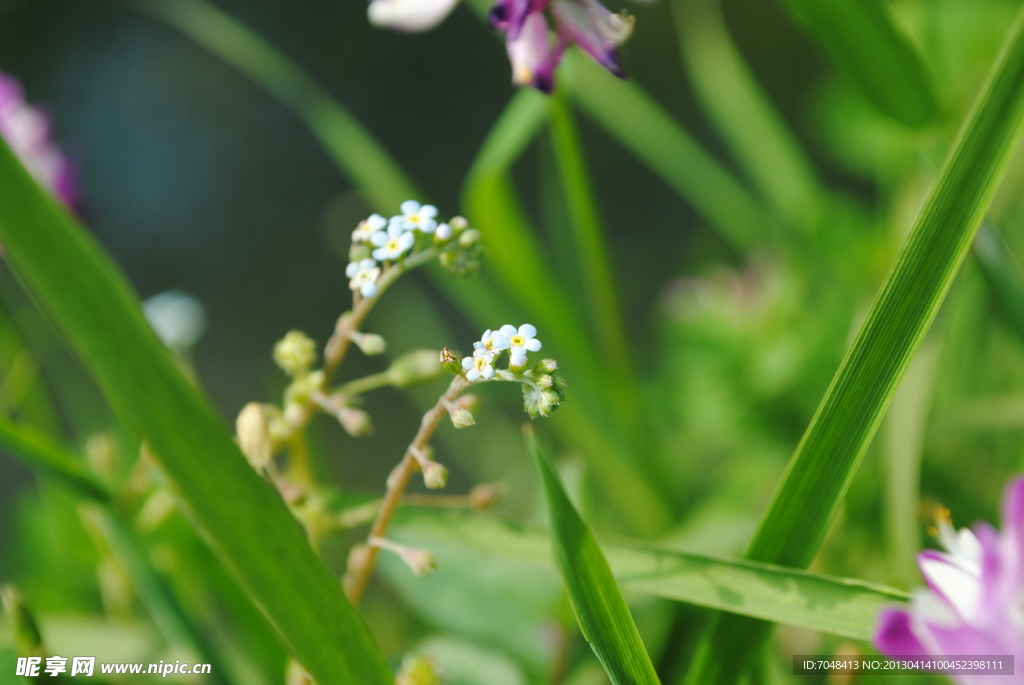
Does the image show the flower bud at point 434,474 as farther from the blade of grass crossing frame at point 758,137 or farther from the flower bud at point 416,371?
A: the blade of grass crossing frame at point 758,137

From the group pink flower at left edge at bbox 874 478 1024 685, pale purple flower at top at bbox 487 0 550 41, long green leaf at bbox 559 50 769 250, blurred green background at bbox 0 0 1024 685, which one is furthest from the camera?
long green leaf at bbox 559 50 769 250

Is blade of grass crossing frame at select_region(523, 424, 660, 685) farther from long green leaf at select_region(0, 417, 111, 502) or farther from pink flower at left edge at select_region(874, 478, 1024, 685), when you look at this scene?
long green leaf at select_region(0, 417, 111, 502)

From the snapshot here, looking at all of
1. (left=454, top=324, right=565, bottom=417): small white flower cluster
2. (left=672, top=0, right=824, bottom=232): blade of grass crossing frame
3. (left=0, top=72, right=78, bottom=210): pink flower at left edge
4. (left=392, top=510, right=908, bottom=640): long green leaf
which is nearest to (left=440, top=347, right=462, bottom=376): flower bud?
(left=454, top=324, right=565, bottom=417): small white flower cluster

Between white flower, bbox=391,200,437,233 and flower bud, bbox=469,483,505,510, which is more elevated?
white flower, bbox=391,200,437,233

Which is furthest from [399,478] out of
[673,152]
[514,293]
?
[673,152]

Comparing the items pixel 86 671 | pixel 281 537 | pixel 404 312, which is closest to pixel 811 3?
pixel 281 537

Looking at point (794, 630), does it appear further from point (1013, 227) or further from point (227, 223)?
point (227, 223)

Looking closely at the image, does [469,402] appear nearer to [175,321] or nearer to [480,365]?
[480,365]

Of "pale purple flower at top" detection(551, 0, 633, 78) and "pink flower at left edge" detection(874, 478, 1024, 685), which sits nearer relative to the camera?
"pink flower at left edge" detection(874, 478, 1024, 685)
